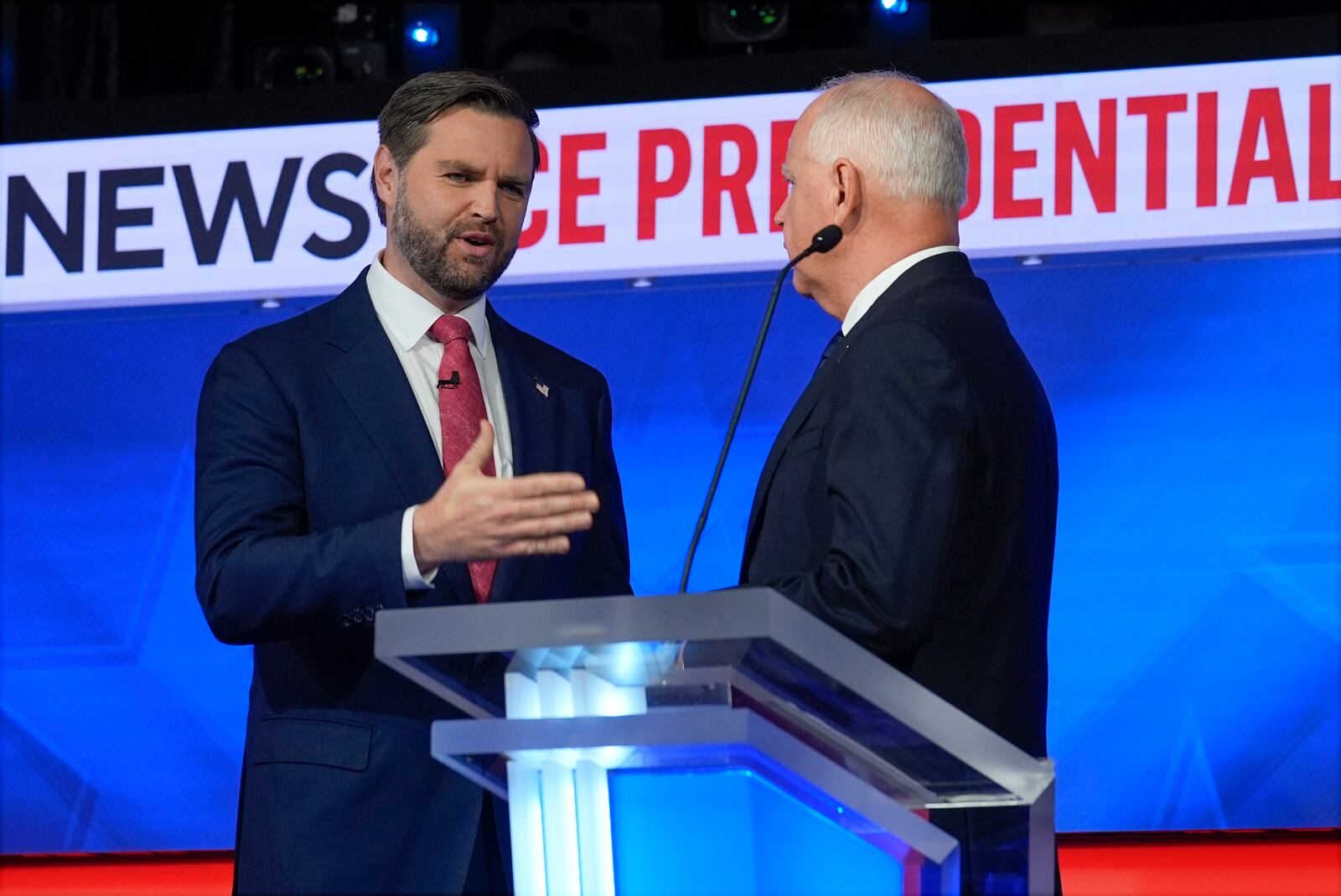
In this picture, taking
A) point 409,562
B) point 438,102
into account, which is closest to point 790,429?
point 409,562

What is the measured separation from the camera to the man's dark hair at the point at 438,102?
222cm

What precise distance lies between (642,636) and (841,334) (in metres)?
0.88

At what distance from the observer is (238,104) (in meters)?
3.89

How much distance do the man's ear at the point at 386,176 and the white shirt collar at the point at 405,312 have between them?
12 cm

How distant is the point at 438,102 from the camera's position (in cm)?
222

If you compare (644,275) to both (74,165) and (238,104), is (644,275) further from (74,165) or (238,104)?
(74,165)

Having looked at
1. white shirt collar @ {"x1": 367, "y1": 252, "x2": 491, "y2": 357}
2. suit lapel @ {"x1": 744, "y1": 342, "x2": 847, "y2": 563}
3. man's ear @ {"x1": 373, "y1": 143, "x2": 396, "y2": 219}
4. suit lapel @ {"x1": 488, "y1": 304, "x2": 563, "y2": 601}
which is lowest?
suit lapel @ {"x1": 744, "y1": 342, "x2": 847, "y2": 563}

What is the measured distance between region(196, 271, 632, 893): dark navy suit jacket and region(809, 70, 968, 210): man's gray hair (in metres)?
0.52

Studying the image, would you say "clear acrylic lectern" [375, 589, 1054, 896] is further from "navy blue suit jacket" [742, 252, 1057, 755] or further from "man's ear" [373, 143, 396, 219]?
"man's ear" [373, 143, 396, 219]

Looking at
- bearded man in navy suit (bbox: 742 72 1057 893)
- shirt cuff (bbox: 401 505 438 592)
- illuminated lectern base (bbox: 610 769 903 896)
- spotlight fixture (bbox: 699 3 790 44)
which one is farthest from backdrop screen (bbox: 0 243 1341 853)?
illuminated lectern base (bbox: 610 769 903 896)

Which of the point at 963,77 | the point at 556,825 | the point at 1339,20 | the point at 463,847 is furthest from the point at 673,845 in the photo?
the point at 1339,20

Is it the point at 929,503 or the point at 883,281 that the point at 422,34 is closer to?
the point at 883,281

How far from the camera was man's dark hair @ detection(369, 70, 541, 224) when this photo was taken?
7.28ft

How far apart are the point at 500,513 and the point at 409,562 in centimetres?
26
